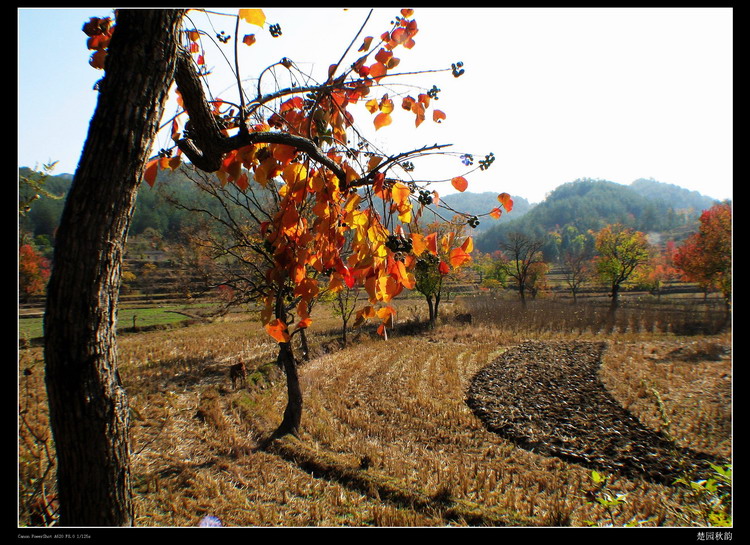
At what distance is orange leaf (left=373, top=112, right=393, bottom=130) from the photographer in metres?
2.55

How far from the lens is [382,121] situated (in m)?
2.56

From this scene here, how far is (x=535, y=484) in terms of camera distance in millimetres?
6344

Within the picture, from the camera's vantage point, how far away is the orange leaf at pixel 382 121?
2549mm

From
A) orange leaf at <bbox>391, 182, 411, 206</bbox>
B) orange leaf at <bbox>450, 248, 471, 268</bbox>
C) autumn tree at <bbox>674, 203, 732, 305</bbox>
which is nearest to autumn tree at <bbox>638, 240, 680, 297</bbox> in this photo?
autumn tree at <bbox>674, 203, 732, 305</bbox>

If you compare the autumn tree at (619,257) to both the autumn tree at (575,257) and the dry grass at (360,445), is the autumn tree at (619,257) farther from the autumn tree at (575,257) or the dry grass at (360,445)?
the dry grass at (360,445)

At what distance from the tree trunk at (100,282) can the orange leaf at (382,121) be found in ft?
4.50

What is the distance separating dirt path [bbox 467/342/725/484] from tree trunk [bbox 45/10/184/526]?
20.9ft

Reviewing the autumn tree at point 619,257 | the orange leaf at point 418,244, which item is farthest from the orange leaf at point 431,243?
the autumn tree at point 619,257

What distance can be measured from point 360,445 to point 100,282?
7530 millimetres

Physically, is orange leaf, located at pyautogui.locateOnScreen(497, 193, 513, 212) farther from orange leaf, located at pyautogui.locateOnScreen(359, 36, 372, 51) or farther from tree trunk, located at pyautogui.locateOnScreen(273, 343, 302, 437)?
tree trunk, located at pyautogui.locateOnScreen(273, 343, 302, 437)

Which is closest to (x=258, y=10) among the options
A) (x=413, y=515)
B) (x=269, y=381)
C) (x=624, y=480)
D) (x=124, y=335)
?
(x=413, y=515)

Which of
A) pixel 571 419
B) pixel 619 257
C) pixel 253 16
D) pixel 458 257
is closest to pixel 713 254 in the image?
pixel 619 257
